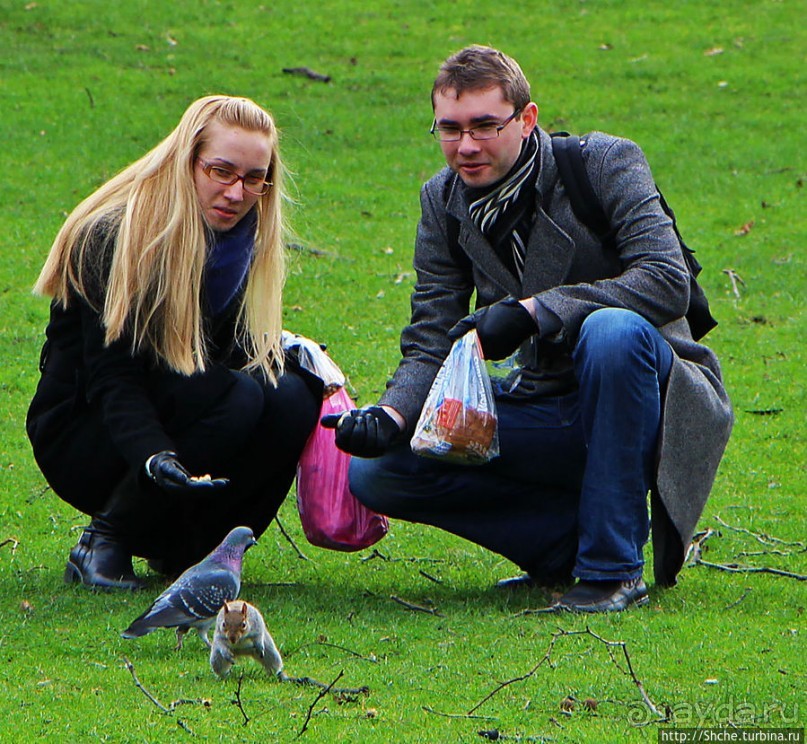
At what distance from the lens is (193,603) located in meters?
3.84

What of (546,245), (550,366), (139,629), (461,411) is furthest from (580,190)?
(139,629)

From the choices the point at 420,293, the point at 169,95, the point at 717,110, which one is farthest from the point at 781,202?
the point at 420,293

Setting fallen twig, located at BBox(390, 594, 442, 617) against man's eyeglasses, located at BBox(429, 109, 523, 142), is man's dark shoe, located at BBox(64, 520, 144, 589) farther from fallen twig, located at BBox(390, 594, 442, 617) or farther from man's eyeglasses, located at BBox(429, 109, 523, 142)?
man's eyeglasses, located at BBox(429, 109, 523, 142)

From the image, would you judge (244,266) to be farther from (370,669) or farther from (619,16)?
(619,16)

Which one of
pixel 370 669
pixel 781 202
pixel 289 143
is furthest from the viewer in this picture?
pixel 289 143

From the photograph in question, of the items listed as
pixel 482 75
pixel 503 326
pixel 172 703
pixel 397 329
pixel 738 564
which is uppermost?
pixel 482 75

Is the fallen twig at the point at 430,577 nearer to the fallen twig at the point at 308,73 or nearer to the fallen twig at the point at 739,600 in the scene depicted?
the fallen twig at the point at 739,600

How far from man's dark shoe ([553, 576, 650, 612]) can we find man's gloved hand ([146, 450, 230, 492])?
1.16 m

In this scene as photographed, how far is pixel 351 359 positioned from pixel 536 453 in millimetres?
3633

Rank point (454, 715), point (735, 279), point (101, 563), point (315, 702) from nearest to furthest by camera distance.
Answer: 1. point (315, 702)
2. point (454, 715)
3. point (101, 563)
4. point (735, 279)

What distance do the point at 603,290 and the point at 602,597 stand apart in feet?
3.19

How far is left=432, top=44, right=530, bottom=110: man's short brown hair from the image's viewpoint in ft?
14.4

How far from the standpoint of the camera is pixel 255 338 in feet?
15.6

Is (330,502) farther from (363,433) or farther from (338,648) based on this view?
(338,648)
